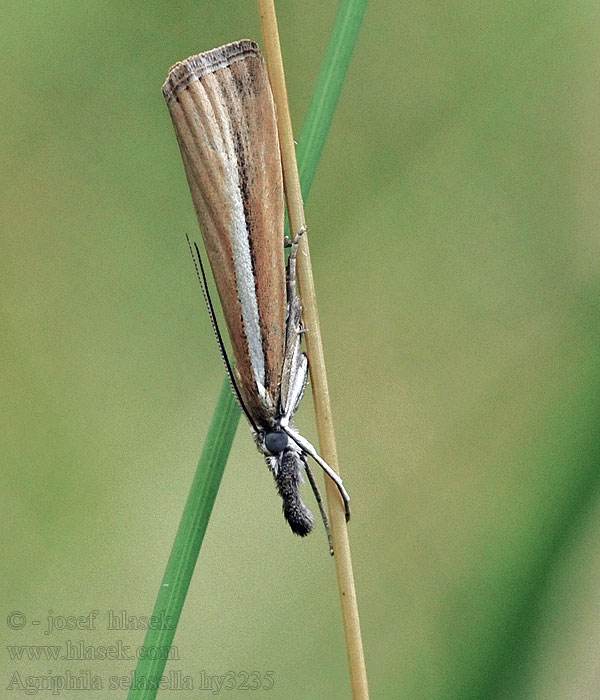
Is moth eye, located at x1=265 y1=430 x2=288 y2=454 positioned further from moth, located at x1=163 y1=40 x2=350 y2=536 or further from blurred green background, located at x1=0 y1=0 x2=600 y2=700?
blurred green background, located at x1=0 y1=0 x2=600 y2=700

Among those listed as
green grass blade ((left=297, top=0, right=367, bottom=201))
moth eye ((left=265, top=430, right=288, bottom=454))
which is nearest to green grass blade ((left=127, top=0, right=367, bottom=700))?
green grass blade ((left=297, top=0, right=367, bottom=201))

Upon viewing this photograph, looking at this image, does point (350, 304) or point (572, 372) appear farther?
point (350, 304)

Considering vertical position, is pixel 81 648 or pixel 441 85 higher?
pixel 441 85

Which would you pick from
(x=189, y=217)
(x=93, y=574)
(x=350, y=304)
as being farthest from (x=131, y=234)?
(x=93, y=574)

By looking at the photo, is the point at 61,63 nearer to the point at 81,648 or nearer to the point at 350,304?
the point at 350,304

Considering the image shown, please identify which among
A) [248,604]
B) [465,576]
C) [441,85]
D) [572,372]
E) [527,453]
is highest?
[441,85]

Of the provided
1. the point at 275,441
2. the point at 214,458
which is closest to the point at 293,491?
the point at 275,441

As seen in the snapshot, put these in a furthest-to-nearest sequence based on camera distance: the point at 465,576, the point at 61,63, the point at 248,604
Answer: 1. the point at 61,63
2. the point at 248,604
3. the point at 465,576
